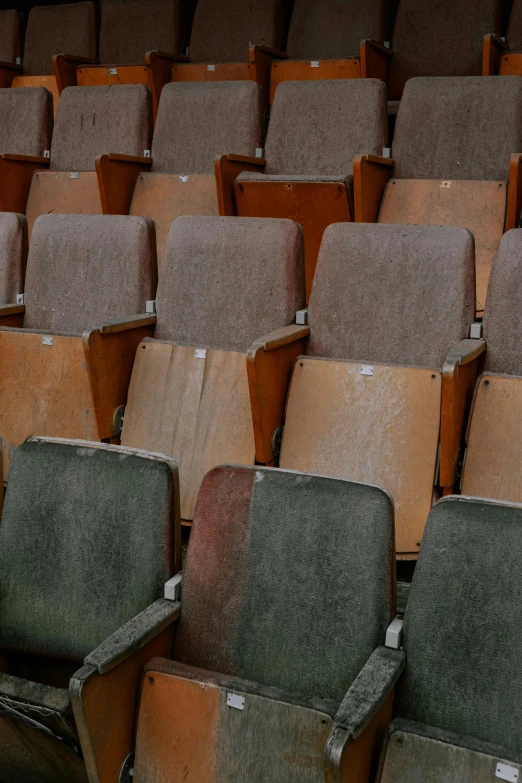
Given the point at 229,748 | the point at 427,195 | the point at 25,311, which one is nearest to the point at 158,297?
the point at 25,311

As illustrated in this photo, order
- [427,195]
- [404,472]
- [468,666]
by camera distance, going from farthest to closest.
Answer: [427,195]
[404,472]
[468,666]

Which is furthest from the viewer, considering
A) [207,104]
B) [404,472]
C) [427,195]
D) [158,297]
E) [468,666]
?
[207,104]

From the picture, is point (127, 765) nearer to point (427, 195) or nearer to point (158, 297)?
point (158, 297)

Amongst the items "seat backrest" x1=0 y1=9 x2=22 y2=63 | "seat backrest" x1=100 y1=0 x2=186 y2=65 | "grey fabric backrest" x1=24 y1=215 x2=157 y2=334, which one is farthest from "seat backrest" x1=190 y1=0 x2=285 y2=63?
"grey fabric backrest" x1=24 y1=215 x2=157 y2=334

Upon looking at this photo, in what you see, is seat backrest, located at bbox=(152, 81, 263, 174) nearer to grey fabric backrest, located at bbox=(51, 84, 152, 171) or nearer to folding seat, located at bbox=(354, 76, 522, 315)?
grey fabric backrest, located at bbox=(51, 84, 152, 171)

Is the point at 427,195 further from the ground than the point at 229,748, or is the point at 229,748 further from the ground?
the point at 427,195

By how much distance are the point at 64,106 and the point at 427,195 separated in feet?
1.26

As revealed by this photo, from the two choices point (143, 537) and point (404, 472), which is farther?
point (404, 472)

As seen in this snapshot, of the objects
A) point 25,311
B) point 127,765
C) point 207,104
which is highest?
point 207,104

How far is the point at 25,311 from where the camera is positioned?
0.67 meters

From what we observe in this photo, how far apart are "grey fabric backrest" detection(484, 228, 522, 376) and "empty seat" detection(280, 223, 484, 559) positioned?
0.01m

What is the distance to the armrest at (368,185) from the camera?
71 cm

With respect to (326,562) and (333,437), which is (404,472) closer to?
(333,437)

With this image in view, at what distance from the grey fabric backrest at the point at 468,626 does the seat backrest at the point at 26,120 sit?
0.71 meters
